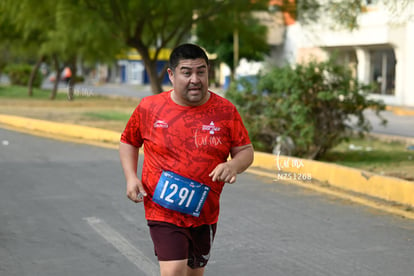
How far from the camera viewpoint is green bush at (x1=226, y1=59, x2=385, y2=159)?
12016 mm

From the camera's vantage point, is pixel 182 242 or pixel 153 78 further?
pixel 153 78

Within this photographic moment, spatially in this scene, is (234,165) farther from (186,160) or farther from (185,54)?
(185,54)

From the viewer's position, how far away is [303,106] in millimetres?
11945

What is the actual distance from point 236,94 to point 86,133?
4.99m

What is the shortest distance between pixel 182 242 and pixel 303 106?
8.25 metres

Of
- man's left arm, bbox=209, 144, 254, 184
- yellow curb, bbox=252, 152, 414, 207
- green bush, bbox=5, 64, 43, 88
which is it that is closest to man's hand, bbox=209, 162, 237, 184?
man's left arm, bbox=209, 144, 254, 184

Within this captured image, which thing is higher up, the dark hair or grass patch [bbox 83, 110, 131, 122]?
the dark hair

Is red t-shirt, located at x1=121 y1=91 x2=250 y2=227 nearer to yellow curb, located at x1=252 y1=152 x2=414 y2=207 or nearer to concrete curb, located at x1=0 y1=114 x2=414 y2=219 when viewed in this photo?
concrete curb, located at x1=0 y1=114 x2=414 y2=219

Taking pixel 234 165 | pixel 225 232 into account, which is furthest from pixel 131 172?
pixel 225 232

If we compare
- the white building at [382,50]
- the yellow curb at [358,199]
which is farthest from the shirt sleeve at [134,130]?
the white building at [382,50]

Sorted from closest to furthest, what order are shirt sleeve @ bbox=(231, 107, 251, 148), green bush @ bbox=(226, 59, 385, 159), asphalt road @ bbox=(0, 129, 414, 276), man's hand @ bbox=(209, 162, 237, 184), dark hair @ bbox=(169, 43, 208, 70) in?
1. man's hand @ bbox=(209, 162, 237, 184)
2. dark hair @ bbox=(169, 43, 208, 70)
3. shirt sleeve @ bbox=(231, 107, 251, 148)
4. asphalt road @ bbox=(0, 129, 414, 276)
5. green bush @ bbox=(226, 59, 385, 159)

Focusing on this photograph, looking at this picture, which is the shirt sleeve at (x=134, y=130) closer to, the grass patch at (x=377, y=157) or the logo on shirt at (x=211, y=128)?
the logo on shirt at (x=211, y=128)

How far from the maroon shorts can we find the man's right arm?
196 millimetres

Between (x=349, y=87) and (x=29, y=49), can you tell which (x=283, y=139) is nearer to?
(x=349, y=87)
